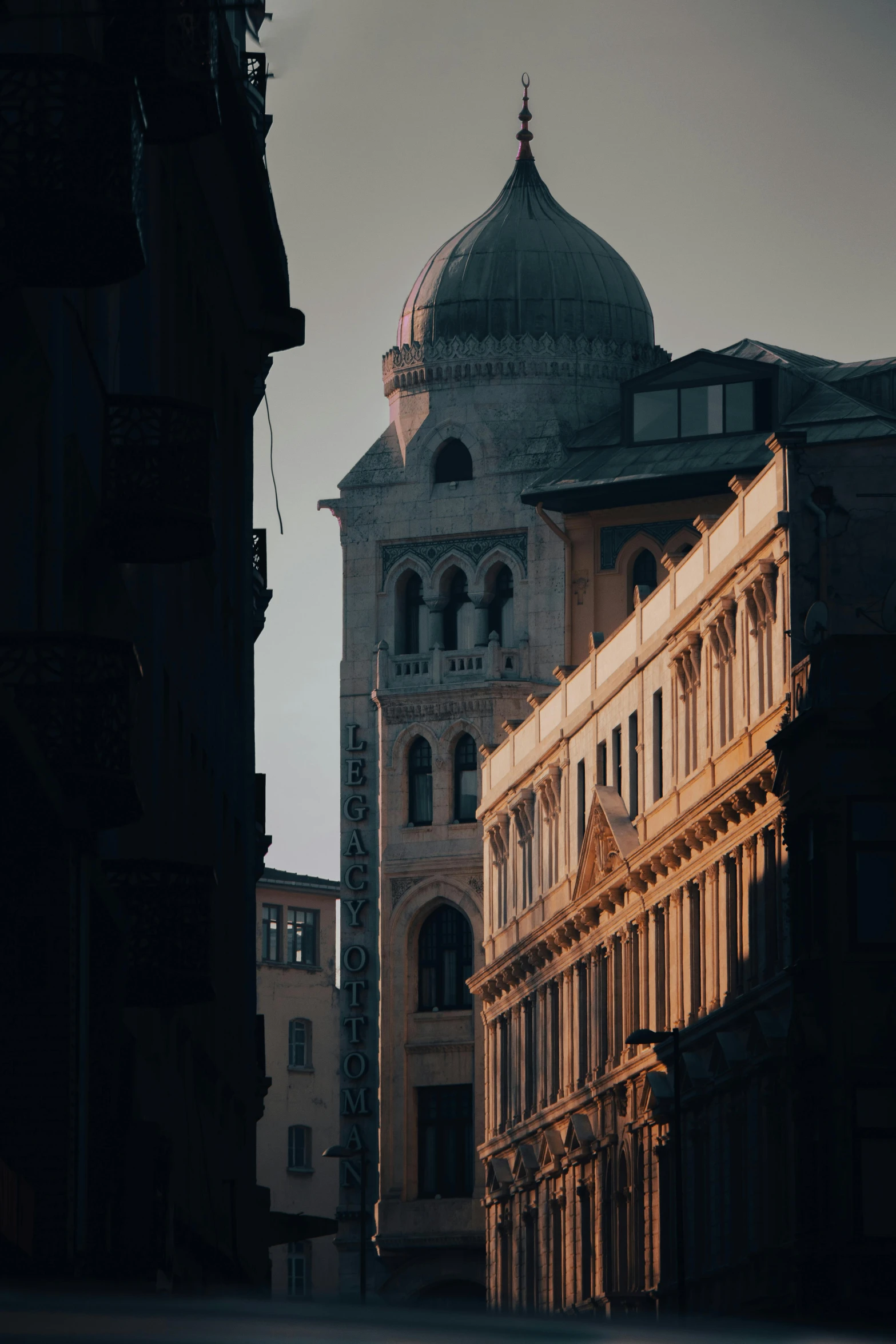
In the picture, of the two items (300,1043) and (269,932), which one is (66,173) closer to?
(300,1043)

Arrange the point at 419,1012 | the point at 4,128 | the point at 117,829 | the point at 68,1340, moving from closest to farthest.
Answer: the point at 68,1340, the point at 4,128, the point at 117,829, the point at 419,1012

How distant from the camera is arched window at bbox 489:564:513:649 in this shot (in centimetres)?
9869

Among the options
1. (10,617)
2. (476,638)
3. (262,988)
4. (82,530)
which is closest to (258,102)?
(82,530)

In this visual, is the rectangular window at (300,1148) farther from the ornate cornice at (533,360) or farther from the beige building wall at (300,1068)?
the ornate cornice at (533,360)

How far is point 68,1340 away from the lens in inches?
214

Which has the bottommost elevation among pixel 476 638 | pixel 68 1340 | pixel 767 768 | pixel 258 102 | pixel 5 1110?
pixel 68 1340

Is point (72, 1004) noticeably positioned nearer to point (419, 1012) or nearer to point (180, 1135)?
point (180, 1135)

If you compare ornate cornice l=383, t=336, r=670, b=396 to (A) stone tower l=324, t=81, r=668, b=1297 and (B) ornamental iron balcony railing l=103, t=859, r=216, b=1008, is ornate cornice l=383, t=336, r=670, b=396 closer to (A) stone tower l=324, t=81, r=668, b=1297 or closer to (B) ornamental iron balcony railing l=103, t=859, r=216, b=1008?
(A) stone tower l=324, t=81, r=668, b=1297

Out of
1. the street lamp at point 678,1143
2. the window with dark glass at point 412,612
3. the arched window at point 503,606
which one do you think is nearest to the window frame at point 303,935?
the window with dark glass at point 412,612

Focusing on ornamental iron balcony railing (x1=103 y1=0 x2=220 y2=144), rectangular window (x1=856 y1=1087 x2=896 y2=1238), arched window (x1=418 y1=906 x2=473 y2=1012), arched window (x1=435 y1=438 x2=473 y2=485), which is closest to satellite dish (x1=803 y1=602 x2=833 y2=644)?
rectangular window (x1=856 y1=1087 x2=896 y2=1238)

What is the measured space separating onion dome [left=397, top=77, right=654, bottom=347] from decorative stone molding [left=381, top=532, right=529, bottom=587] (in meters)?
7.60

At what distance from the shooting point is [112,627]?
22328mm

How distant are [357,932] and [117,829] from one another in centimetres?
7668

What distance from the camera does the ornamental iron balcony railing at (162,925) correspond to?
21.4 m
